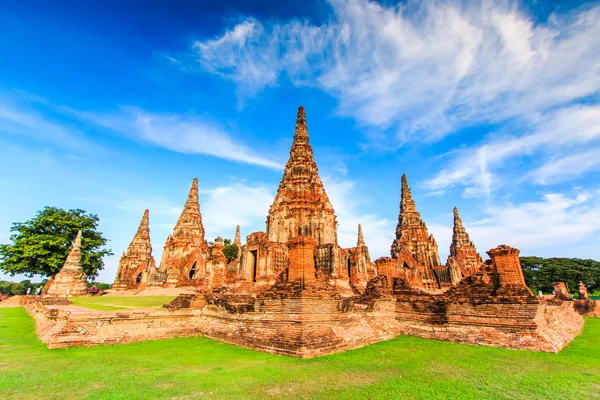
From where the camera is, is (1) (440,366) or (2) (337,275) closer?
(1) (440,366)

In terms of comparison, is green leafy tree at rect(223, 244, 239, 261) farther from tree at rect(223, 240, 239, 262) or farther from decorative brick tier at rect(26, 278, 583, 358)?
decorative brick tier at rect(26, 278, 583, 358)

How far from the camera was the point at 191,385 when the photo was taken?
577 cm

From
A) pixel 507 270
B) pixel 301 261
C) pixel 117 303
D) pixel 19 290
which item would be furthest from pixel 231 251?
pixel 19 290

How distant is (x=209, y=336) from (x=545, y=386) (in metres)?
9.75

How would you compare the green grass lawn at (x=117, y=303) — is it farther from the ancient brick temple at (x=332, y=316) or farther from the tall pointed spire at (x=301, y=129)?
the tall pointed spire at (x=301, y=129)

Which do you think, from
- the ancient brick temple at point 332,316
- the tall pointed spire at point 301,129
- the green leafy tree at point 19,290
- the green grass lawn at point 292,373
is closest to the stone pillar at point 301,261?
the ancient brick temple at point 332,316

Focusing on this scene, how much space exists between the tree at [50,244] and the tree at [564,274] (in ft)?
233

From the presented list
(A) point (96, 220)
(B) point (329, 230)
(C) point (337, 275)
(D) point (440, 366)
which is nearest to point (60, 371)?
(D) point (440, 366)

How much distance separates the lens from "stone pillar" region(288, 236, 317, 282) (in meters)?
9.88

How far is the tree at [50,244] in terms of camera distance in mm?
31297

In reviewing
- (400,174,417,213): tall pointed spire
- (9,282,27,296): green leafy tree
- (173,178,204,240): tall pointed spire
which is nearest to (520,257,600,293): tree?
(400,174,417,213): tall pointed spire

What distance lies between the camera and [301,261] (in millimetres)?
10016

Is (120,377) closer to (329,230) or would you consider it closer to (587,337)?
(587,337)

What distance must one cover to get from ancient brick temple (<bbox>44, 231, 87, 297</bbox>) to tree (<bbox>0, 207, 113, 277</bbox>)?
5.36 m
